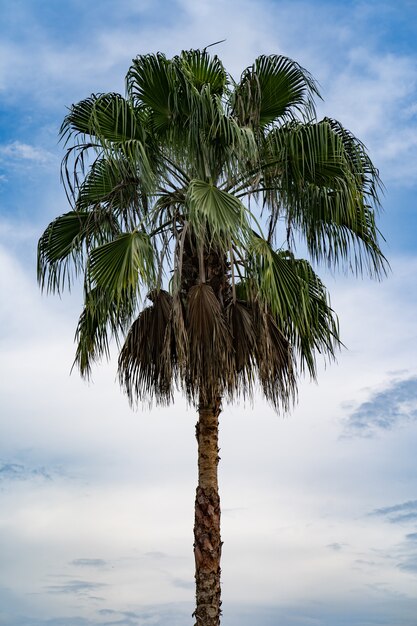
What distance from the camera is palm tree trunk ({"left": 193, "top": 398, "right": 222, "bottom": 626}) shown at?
11539 millimetres

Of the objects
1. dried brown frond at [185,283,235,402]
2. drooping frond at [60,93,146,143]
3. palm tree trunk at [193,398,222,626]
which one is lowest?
palm tree trunk at [193,398,222,626]

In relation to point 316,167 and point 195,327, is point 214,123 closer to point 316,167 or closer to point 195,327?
point 316,167

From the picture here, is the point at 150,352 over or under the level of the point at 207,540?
over

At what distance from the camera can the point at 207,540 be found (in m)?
11.6

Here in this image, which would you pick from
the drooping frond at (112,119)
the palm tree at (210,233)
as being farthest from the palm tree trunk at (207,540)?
the drooping frond at (112,119)

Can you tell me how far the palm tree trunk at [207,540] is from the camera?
11539 mm

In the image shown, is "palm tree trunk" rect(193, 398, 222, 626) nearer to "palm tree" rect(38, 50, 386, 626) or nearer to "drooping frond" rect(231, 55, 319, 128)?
"palm tree" rect(38, 50, 386, 626)

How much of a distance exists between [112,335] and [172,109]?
331cm

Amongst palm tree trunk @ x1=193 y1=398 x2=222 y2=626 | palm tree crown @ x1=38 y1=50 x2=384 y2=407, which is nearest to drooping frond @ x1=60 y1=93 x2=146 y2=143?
palm tree crown @ x1=38 y1=50 x2=384 y2=407

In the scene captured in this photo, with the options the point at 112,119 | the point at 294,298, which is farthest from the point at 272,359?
the point at 112,119

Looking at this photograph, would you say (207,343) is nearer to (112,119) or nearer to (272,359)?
(272,359)

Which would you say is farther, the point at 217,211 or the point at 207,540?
the point at 207,540

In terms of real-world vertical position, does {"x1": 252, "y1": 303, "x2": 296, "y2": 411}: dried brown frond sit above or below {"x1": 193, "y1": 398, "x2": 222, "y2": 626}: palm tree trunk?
above

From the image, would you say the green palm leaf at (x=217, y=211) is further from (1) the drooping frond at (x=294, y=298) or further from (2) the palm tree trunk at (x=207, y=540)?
(2) the palm tree trunk at (x=207, y=540)
